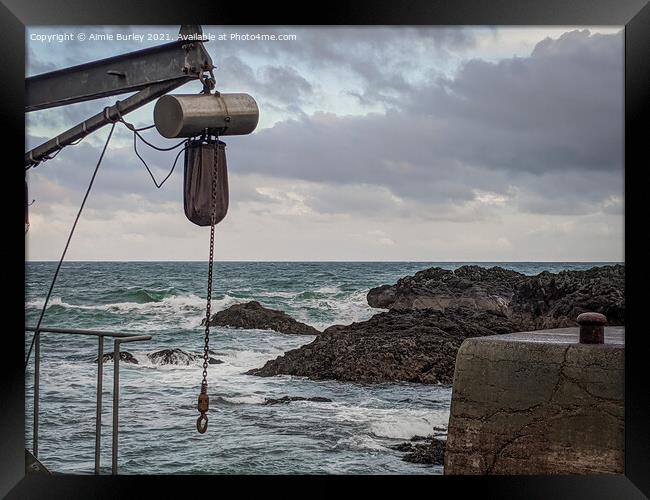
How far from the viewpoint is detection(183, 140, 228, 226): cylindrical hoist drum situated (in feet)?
11.5

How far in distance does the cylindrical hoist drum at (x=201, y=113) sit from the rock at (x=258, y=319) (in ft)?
4.57

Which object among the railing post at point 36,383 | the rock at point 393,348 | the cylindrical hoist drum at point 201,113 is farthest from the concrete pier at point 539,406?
the railing post at point 36,383

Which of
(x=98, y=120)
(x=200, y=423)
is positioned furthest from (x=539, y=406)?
(x=98, y=120)

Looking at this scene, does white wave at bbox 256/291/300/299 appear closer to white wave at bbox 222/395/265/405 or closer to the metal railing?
white wave at bbox 222/395/265/405

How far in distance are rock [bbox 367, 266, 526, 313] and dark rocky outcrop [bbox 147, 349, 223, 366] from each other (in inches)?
46.2

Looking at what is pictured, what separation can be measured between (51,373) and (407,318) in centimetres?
225

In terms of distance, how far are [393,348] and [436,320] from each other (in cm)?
36

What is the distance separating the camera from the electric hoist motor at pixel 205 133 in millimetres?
3412

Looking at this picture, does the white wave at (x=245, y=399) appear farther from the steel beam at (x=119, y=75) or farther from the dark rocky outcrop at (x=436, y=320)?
the steel beam at (x=119, y=75)

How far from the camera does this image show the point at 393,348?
16.3 feet

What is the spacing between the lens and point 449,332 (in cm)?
480

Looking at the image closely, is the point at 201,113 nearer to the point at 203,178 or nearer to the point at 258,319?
the point at 203,178

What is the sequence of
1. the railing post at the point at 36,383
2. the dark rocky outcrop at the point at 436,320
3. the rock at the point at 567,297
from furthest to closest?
1. the dark rocky outcrop at the point at 436,320
2. the rock at the point at 567,297
3. the railing post at the point at 36,383

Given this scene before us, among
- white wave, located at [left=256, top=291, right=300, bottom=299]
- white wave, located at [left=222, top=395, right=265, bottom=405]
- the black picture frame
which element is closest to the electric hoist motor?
the black picture frame
